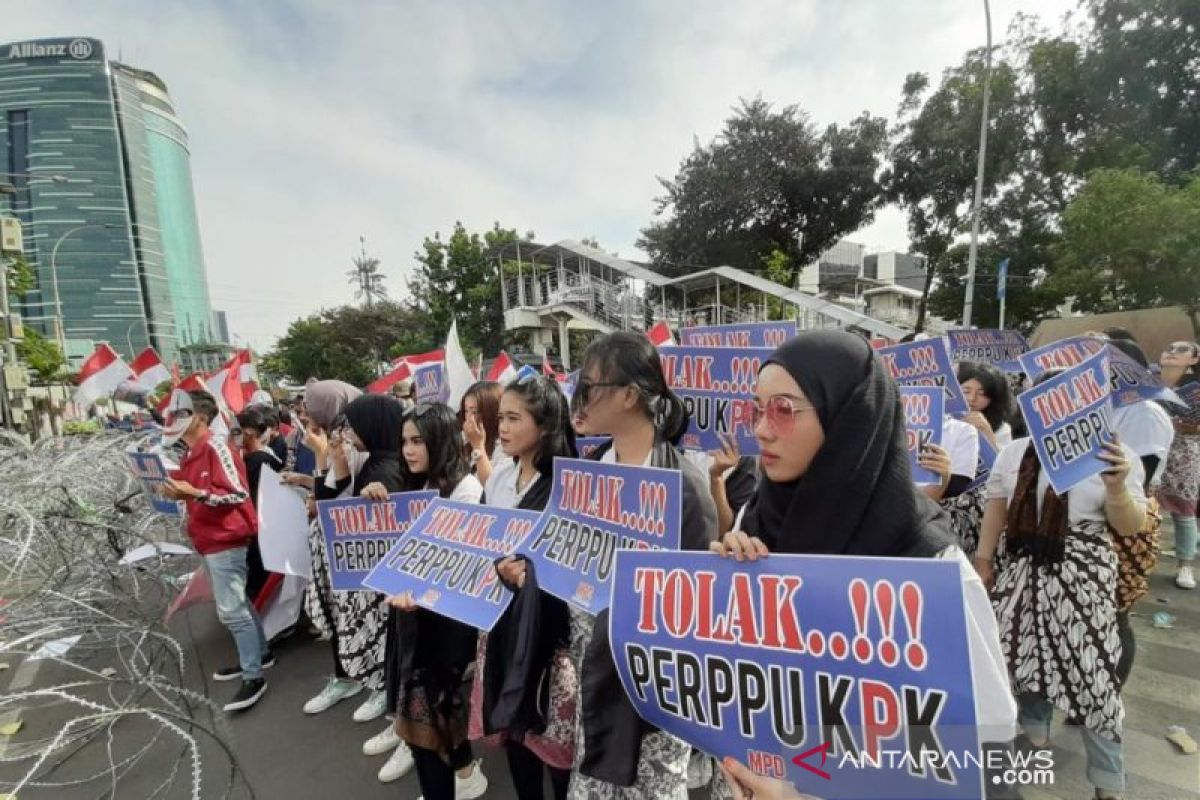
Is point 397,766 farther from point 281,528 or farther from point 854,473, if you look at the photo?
point 854,473

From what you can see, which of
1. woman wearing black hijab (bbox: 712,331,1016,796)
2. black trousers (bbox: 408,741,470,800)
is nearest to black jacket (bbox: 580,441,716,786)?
woman wearing black hijab (bbox: 712,331,1016,796)

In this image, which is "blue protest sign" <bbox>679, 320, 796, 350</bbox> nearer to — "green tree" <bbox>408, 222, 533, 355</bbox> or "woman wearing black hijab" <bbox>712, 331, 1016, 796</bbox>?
"woman wearing black hijab" <bbox>712, 331, 1016, 796</bbox>

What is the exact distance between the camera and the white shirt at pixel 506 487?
7.93 ft

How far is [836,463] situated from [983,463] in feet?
8.70

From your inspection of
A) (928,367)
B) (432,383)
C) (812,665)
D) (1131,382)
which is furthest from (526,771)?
(432,383)

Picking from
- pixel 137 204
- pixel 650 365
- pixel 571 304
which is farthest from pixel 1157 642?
pixel 137 204

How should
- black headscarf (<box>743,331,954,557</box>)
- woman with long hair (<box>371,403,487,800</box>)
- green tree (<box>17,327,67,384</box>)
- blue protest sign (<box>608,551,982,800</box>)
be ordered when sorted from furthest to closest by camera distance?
green tree (<box>17,327,67,384</box>)
woman with long hair (<box>371,403,487,800</box>)
black headscarf (<box>743,331,954,557</box>)
blue protest sign (<box>608,551,982,800</box>)

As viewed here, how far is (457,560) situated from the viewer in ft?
7.12

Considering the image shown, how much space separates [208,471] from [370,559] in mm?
1662

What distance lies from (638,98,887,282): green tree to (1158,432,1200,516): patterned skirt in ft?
70.8

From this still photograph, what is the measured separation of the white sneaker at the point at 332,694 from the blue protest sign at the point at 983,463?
4024mm

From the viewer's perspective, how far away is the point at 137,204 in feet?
174

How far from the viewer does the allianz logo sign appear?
169ft

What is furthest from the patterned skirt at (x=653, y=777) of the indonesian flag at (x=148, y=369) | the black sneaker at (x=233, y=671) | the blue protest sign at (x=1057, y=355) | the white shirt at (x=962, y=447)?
the indonesian flag at (x=148, y=369)
